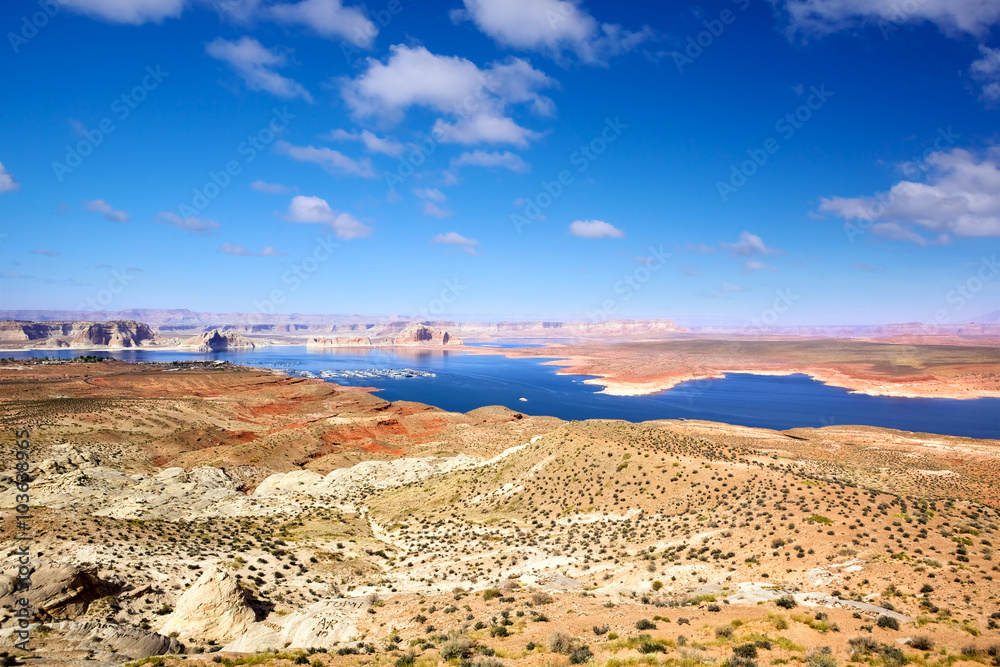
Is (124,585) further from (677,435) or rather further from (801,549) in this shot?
(677,435)

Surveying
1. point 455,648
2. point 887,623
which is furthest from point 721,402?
point 455,648

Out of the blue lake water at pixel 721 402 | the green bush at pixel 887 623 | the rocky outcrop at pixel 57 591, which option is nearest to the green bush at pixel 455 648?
the green bush at pixel 887 623

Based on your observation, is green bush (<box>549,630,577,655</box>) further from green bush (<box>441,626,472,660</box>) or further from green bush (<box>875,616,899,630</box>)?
green bush (<box>875,616,899,630</box>)

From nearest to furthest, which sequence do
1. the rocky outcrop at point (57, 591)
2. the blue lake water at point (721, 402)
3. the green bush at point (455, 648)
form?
the green bush at point (455, 648) < the rocky outcrop at point (57, 591) < the blue lake water at point (721, 402)

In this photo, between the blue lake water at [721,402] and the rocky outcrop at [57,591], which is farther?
the blue lake water at [721,402]

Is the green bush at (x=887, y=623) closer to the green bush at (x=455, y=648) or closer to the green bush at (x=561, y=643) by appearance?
the green bush at (x=561, y=643)

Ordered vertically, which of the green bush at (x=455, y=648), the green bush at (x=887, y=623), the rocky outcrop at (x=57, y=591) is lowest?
the rocky outcrop at (x=57, y=591)
